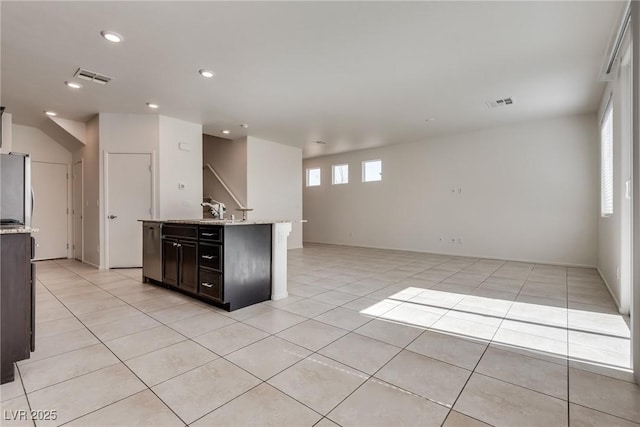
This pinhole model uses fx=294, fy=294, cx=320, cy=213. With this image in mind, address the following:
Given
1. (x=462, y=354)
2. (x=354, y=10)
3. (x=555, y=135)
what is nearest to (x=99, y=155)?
(x=354, y=10)

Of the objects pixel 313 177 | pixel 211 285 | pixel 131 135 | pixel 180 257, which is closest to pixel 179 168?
pixel 131 135

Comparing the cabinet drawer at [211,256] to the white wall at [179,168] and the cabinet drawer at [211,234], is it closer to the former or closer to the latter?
the cabinet drawer at [211,234]

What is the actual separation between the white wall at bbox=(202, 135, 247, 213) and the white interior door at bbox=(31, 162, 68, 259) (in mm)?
3035

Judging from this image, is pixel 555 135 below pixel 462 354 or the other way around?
the other way around

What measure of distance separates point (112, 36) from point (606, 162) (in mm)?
6769

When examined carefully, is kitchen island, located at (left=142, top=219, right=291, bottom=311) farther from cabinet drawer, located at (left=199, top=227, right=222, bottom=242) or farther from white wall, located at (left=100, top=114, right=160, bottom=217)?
white wall, located at (left=100, top=114, right=160, bottom=217)

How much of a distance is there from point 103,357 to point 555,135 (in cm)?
748

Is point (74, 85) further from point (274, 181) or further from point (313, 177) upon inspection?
point (313, 177)

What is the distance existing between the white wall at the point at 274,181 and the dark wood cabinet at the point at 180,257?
11.0ft

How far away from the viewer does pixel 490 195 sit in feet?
21.0

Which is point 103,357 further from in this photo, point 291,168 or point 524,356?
point 291,168

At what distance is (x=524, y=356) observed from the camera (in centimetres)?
209

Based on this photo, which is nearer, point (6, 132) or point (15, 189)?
point (15, 189)

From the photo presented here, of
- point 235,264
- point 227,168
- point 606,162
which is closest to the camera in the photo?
point 235,264
